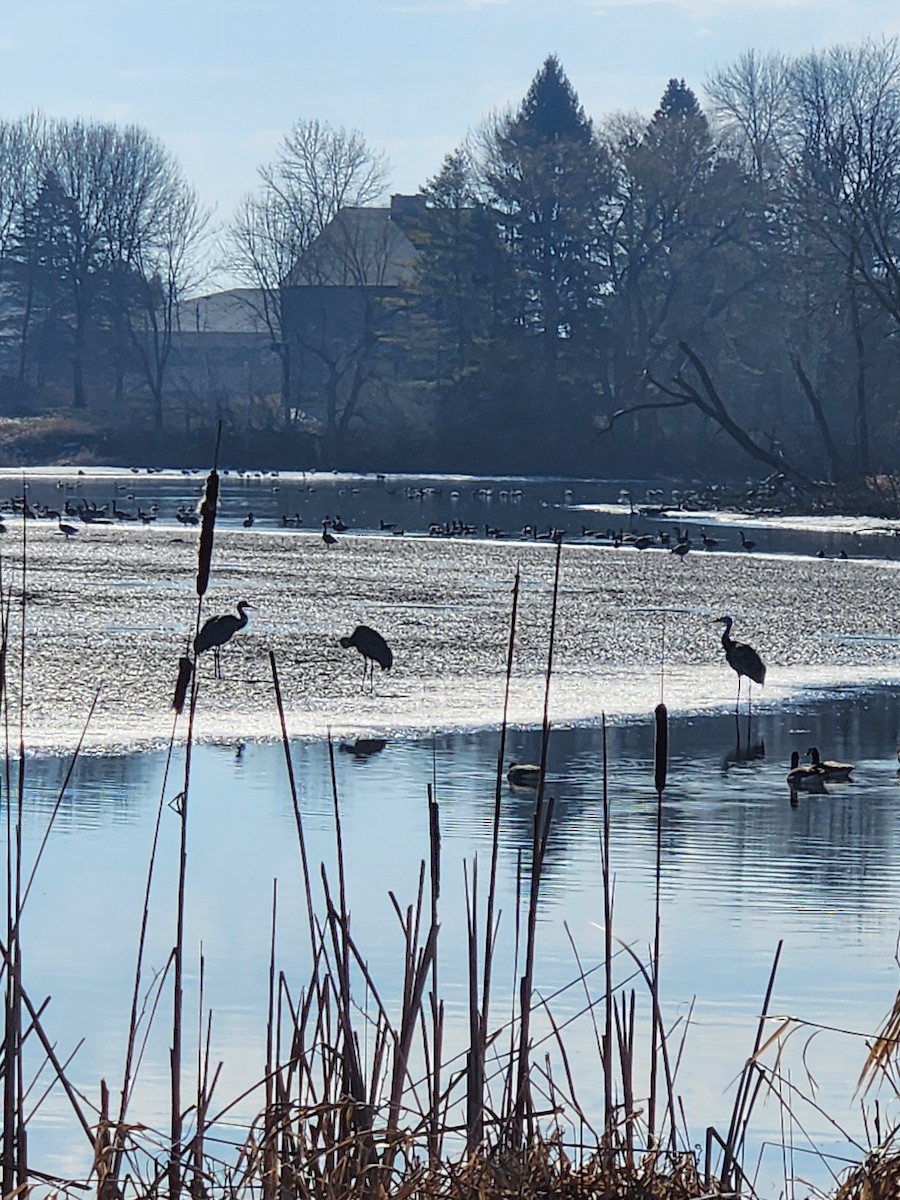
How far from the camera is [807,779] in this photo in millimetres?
8773

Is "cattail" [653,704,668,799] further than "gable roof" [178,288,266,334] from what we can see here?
No

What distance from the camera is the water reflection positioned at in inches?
205

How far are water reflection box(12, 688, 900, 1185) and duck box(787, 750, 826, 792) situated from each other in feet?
0.35

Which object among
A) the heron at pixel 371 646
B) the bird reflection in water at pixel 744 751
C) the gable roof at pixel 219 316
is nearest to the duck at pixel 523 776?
the bird reflection in water at pixel 744 751

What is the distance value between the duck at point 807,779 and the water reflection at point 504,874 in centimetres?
11

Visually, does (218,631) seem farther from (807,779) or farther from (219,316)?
(219,316)

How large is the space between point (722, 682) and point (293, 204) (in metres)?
58.7

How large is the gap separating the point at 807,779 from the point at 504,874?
2206 millimetres

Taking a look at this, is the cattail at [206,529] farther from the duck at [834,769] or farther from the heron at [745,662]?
the heron at [745,662]

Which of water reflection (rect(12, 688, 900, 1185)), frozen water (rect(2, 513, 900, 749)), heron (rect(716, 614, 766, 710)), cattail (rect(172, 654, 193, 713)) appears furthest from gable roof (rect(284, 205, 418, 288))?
cattail (rect(172, 654, 193, 713))

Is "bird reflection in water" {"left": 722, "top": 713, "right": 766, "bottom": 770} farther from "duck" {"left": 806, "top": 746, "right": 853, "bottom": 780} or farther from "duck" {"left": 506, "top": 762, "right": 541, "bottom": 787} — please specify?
"duck" {"left": 506, "top": 762, "right": 541, "bottom": 787}

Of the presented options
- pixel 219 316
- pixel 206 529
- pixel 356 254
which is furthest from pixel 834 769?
pixel 219 316

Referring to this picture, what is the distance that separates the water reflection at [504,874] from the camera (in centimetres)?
520

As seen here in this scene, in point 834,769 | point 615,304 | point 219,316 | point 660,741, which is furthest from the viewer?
point 219,316
